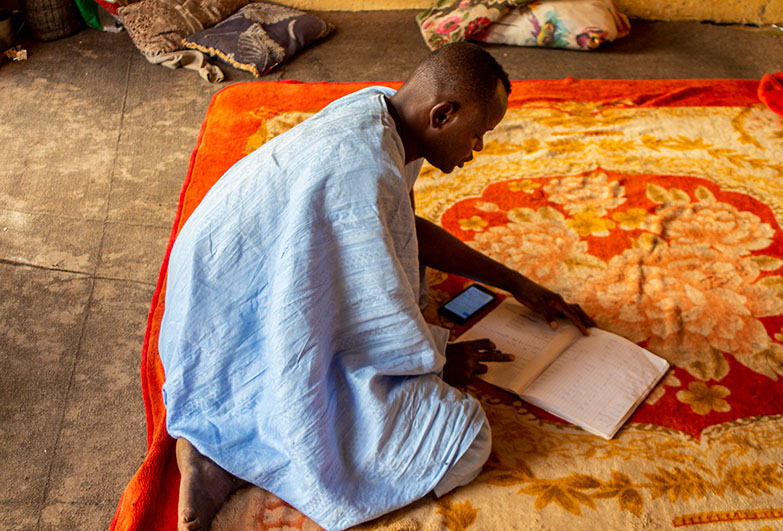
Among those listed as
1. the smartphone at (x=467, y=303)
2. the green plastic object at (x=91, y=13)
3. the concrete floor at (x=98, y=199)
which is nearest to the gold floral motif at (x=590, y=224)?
the smartphone at (x=467, y=303)

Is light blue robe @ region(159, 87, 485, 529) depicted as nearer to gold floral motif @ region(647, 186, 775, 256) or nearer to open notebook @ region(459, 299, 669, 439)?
open notebook @ region(459, 299, 669, 439)

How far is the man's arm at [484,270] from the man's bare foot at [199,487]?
724 mm

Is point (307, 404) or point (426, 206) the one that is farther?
point (426, 206)

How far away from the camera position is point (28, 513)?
60.6 inches

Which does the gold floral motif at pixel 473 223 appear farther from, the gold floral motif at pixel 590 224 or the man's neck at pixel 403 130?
the man's neck at pixel 403 130

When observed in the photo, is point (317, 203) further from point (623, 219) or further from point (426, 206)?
point (623, 219)

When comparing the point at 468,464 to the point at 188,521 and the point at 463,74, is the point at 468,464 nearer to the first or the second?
the point at 188,521

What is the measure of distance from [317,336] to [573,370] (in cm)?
71

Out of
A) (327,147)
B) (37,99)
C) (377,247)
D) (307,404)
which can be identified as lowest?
(37,99)

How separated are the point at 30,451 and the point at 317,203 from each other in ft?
3.18

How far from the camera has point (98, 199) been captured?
8.48 feet

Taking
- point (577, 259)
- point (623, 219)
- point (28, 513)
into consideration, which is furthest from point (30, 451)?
point (623, 219)

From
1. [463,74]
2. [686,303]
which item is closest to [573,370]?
[686,303]

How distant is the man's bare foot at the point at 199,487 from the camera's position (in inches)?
53.2
